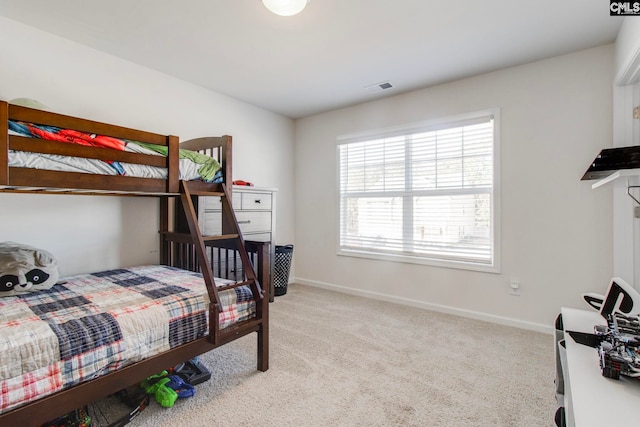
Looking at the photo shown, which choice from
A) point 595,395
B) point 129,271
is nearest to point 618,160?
point 595,395

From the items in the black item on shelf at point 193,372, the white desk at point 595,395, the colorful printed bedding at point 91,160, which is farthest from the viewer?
the black item on shelf at point 193,372

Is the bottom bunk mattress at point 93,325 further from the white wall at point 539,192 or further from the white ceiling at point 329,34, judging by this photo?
the white wall at point 539,192

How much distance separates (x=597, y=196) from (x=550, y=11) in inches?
57.4

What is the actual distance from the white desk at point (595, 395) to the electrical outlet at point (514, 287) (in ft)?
5.79

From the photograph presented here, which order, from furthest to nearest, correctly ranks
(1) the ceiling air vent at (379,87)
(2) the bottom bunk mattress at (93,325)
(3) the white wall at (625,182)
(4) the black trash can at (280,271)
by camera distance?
1. (4) the black trash can at (280,271)
2. (1) the ceiling air vent at (379,87)
3. (3) the white wall at (625,182)
4. (2) the bottom bunk mattress at (93,325)

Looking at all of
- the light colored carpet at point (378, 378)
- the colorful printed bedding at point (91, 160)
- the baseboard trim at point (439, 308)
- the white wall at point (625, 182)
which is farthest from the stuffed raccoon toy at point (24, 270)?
the white wall at point (625, 182)

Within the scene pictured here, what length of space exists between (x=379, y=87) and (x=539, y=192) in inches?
73.1

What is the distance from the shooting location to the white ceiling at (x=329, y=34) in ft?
6.51

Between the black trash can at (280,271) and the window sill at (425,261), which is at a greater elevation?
the window sill at (425,261)

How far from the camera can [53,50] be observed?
232cm

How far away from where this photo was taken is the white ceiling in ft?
6.51

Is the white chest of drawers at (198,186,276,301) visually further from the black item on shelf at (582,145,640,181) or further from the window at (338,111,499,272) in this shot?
the black item on shelf at (582,145,640,181)

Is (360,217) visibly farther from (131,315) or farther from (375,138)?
(131,315)

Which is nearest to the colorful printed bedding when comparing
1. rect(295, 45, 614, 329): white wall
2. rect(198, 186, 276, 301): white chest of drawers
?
rect(198, 186, 276, 301): white chest of drawers
